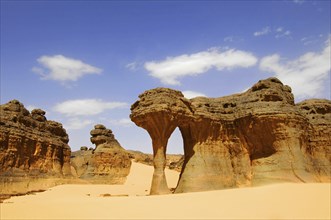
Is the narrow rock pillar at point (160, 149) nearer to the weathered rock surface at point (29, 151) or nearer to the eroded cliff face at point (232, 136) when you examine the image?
the eroded cliff face at point (232, 136)

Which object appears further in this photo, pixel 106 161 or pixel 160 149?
pixel 106 161

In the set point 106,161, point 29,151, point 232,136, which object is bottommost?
point 106,161

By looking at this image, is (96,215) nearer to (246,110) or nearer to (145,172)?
(246,110)

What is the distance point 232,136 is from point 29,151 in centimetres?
1739

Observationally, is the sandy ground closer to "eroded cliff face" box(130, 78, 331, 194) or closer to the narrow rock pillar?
the narrow rock pillar

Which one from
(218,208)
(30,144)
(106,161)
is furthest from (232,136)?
(106,161)

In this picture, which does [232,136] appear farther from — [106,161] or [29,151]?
[106,161]

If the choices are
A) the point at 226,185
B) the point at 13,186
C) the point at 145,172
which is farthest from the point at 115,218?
the point at 145,172

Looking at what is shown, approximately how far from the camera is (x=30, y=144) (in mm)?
28734

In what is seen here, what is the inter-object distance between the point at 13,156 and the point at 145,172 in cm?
2300

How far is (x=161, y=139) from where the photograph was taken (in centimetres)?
2031

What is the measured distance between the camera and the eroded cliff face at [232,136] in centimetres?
2009

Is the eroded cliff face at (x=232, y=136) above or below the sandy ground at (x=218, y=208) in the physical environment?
above

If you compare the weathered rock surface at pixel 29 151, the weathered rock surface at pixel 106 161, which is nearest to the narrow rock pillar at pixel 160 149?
the weathered rock surface at pixel 29 151
